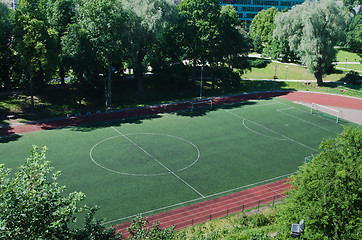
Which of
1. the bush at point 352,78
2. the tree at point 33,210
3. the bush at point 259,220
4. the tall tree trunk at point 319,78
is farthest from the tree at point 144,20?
the bush at point 352,78

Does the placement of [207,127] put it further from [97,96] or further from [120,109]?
[97,96]

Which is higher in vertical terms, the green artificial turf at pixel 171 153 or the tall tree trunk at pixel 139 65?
the tall tree trunk at pixel 139 65

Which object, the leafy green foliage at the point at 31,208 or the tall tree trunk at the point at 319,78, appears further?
the tall tree trunk at the point at 319,78

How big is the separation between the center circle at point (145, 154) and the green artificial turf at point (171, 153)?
0.10 m

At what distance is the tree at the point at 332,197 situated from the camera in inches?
719

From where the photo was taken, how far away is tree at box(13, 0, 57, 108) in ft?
154

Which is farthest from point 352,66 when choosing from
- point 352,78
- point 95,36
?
point 95,36

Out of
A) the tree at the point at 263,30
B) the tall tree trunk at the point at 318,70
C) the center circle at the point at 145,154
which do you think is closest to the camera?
the center circle at the point at 145,154

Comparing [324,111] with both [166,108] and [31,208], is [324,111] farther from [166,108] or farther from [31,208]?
[31,208]

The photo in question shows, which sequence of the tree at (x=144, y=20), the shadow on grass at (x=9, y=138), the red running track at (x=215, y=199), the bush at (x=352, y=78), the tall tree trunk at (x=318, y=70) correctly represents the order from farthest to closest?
1. the bush at (x=352, y=78)
2. the tall tree trunk at (x=318, y=70)
3. the tree at (x=144, y=20)
4. the shadow on grass at (x=9, y=138)
5. the red running track at (x=215, y=199)

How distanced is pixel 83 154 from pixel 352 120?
39.5 meters

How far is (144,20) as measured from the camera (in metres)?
54.8

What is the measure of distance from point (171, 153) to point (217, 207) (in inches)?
446

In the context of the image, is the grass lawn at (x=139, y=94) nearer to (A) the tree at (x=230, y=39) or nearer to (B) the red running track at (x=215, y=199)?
(B) the red running track at (x=215, y=199)
